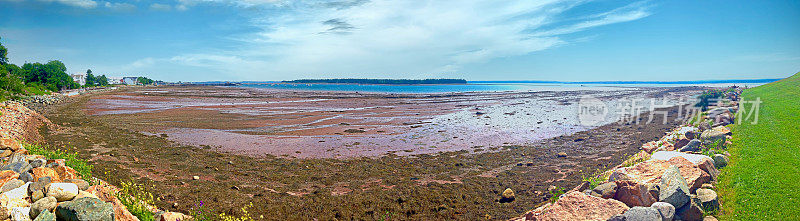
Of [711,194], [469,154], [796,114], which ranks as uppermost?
[796,114]

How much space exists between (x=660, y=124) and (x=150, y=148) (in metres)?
29.7

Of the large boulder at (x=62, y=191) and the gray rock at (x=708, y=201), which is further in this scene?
the gray rock at (x=708, y=201)

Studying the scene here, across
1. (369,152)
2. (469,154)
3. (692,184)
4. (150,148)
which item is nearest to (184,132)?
(150,148)

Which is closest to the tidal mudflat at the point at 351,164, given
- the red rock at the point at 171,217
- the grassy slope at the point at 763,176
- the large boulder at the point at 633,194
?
the red rock at the point at 171,217

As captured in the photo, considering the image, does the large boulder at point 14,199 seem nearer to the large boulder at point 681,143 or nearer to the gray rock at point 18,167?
the gray rock at point 18,167

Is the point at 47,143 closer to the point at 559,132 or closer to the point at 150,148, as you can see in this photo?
the point at 150,148

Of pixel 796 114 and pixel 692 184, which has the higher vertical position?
pixel 796 114

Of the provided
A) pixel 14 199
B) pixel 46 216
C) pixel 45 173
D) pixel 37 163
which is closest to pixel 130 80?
pixel 37 163

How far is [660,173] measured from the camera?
680 cm

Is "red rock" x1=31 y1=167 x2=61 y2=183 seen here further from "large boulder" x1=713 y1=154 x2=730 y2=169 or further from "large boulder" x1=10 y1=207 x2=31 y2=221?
"large boulder" x1=713 y1=154 x2=730 y2=169

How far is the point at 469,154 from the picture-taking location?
13.9 meters

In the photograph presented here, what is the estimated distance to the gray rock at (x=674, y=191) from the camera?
Result: 18.1 feet

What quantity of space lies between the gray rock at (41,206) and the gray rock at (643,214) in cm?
901

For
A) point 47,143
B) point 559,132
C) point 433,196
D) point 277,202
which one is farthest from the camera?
point 559,132
